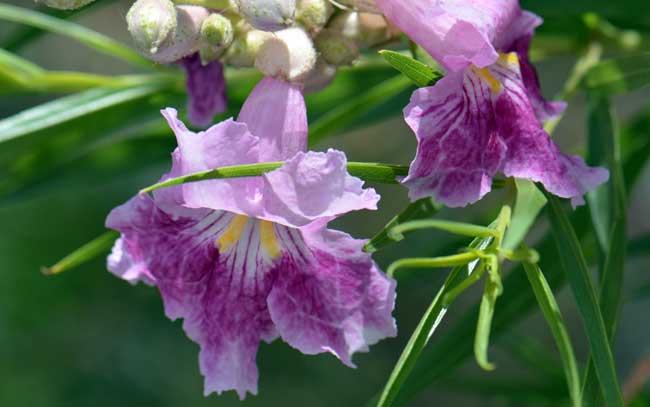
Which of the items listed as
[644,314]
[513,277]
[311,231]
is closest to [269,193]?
[311,231]

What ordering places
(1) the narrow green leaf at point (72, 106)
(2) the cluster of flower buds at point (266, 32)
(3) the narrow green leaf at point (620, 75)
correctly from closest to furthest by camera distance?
(2) the cluster of flower buds at point (266, 32), (3) the narrow green leaf at point (620, 75), (1) the narrow green leaf at point (72, 106)

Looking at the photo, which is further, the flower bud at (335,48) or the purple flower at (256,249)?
the flower bud at (335,48)

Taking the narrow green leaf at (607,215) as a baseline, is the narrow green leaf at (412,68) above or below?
above

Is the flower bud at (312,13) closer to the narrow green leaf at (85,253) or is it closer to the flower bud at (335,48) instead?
the flower bud at (335,48)

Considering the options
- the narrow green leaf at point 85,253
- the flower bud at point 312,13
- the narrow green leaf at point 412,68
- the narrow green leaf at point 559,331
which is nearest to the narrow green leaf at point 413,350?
the narrow green leaf at point 559,331

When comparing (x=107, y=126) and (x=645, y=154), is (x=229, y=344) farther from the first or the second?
(x=645, y=154)
